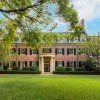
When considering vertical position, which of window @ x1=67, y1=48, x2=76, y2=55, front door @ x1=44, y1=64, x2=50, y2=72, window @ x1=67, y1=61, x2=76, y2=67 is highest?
window @ x1=67, y1=48, x2=76, y2=55

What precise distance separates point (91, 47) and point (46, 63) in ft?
41.2

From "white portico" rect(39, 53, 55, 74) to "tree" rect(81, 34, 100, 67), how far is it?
25.7 ft

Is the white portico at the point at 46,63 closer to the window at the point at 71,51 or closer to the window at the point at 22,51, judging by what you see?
the window at the point at 71,51

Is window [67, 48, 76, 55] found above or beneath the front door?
above

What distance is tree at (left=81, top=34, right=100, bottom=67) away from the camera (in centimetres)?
6544

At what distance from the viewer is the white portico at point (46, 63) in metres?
72.3

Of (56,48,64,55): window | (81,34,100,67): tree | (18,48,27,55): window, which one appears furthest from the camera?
(18,48,27,55): window

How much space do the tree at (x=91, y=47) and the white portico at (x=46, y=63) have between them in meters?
7.85

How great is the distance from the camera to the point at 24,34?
24.2m

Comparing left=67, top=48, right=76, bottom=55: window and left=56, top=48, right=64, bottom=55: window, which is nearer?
left=67, top=48, right=76, bottom=55: window

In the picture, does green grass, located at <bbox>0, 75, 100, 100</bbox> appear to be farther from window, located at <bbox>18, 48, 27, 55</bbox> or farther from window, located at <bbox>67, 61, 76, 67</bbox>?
window, located at <bbox>18, 48, 27, 55</bbox>

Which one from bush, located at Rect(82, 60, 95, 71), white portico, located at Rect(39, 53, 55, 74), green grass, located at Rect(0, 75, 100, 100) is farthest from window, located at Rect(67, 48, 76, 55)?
green grass, located at Rect(0, 75, 100, 100)

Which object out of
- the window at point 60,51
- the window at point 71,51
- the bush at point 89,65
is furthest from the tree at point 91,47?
the window at point 60,51

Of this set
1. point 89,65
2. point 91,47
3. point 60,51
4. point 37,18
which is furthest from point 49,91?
point 60,51
